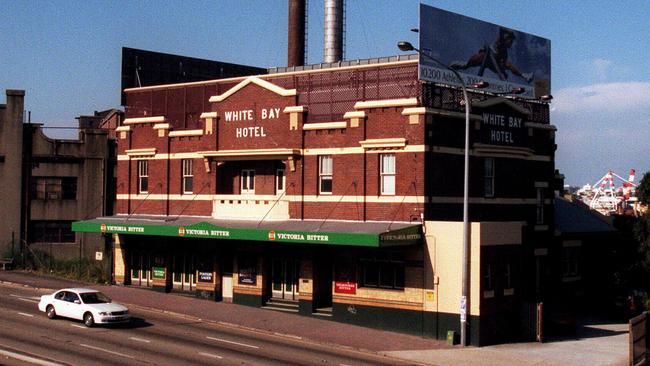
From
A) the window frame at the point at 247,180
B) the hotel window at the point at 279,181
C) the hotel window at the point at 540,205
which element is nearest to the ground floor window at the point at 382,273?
the hotel window at the point at 279,181

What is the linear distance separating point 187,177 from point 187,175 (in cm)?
13

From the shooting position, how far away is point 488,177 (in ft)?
123

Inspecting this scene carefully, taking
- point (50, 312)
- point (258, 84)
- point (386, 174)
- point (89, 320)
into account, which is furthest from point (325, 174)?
point (50, 312)

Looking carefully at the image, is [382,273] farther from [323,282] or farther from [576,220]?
[576,220]

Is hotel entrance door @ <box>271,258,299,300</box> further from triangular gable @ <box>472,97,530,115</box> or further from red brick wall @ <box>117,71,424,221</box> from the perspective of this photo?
triangular gable @ <box>472,97,530,115</box>

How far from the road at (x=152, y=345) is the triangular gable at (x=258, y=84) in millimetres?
11535

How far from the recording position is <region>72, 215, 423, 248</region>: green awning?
31.7m

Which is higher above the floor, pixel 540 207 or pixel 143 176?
pixel 143 176

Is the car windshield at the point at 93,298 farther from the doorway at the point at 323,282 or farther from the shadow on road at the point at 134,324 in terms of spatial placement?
the doorway at the point at 323,282

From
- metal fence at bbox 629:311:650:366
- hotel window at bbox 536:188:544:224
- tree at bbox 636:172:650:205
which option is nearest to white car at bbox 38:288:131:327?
metal fence at bbox 629:311:650:366

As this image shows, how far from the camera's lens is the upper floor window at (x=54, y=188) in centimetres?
5431

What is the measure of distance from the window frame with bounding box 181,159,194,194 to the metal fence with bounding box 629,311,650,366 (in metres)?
23.4

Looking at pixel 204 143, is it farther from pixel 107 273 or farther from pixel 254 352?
pixel 254 352

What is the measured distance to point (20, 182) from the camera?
5353 cm
